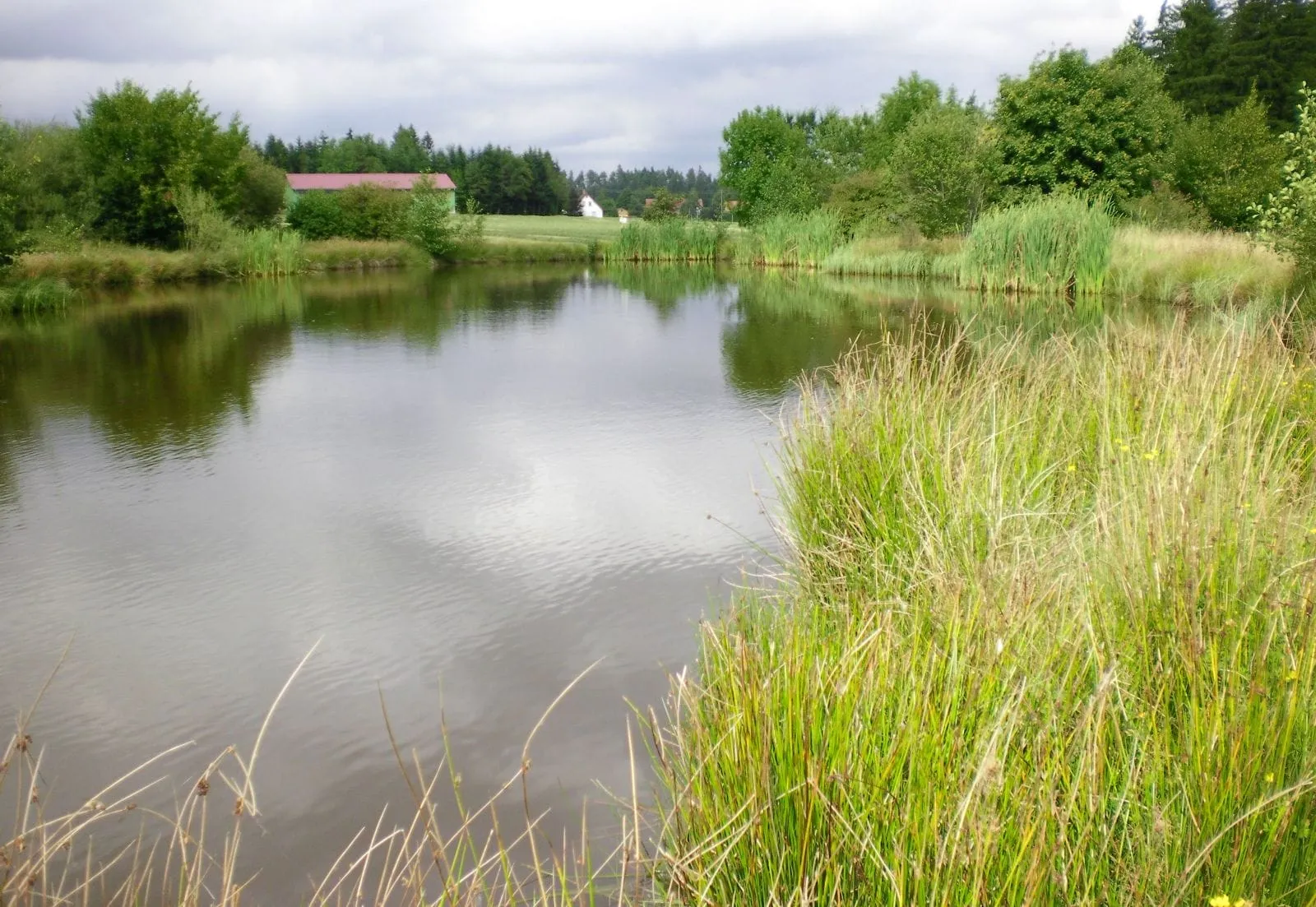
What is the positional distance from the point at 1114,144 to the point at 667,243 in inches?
695

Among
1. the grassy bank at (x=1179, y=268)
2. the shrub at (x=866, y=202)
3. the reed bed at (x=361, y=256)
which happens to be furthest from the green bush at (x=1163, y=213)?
the reed bed at (x=361, y=256)

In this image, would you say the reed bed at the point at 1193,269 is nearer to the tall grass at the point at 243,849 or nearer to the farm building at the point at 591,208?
the tall grass at the point at 243,849

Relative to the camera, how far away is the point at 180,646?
403 cm

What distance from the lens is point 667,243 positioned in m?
36.8

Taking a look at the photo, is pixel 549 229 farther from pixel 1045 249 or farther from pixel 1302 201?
pixel 1302 201

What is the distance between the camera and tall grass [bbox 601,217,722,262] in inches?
1428

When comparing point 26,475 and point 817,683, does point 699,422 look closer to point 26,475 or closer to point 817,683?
point 26,475

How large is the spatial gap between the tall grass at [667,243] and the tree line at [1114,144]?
127 inches

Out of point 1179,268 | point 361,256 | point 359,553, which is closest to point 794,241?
point 361,256

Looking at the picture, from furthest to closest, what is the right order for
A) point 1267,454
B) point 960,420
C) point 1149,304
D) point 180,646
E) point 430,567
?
1. point 1149,304
2. point 430,567
3. point 180,646
4. point 960,420
5. point 1267,454

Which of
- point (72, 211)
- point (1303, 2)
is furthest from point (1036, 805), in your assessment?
point (1303, 2)

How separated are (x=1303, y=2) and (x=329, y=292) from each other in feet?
113

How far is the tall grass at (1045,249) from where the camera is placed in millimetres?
16594

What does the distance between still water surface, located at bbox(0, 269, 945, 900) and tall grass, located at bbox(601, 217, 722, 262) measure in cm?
2501
